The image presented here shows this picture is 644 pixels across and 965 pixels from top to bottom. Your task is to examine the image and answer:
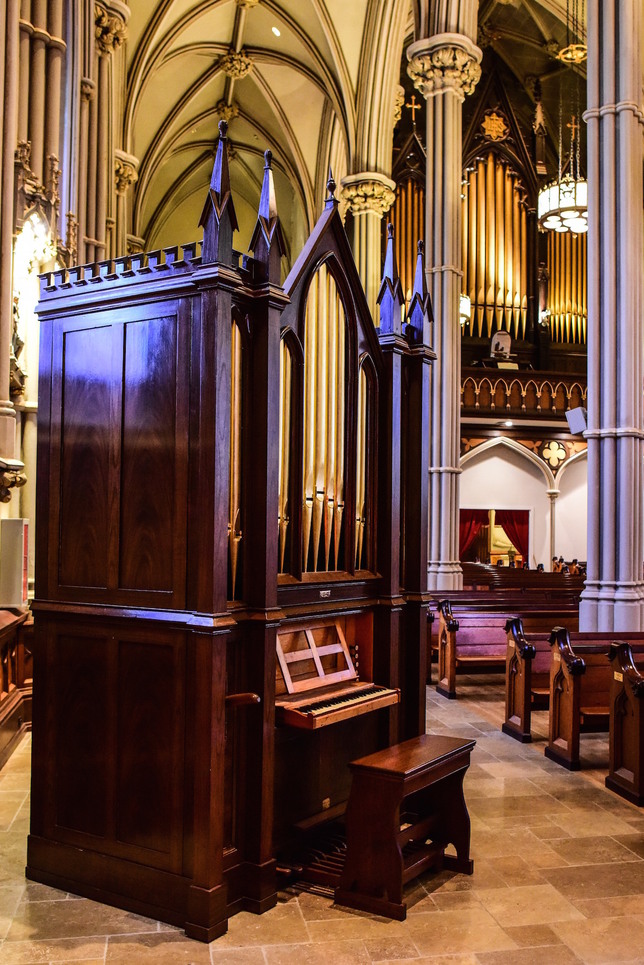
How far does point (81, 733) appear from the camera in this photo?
4.18 m

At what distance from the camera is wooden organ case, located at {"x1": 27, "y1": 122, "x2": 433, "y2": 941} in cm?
384

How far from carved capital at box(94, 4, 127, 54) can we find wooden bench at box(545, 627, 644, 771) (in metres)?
10.1

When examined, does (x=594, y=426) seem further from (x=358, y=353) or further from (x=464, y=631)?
(x=358, y=353)

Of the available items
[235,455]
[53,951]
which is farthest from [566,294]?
[53,951]

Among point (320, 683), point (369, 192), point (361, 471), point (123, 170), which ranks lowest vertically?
point (320, 683)

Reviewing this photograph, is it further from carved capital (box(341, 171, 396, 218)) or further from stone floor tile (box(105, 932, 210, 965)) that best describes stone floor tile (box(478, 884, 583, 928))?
carved capital (box(341, 171, 396, 218))

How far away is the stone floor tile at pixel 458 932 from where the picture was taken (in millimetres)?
3627

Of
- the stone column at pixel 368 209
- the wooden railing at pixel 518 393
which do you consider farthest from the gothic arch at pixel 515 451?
the stone column at pixel 368 209

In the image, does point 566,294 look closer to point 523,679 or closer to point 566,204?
point 566,204

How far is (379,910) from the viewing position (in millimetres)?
3939

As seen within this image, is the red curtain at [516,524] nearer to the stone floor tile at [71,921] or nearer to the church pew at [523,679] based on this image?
the church pew at [523,679]

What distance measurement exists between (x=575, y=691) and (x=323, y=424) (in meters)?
3.10

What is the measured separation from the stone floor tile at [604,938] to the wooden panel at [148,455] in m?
2.16

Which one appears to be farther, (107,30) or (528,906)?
(107,30)
